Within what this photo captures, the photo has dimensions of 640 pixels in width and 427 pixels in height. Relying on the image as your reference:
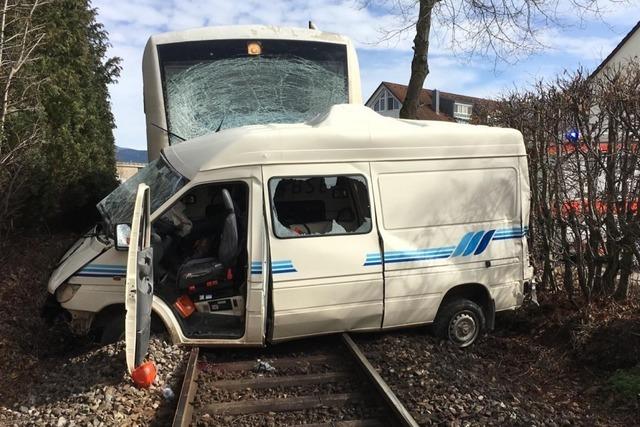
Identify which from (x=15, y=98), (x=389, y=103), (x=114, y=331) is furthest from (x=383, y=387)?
(x=389, y=103)

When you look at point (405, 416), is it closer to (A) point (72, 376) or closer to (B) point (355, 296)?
(B) point (355, 296)

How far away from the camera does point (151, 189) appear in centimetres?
561

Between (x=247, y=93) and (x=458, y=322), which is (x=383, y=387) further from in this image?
(x=247, y=93)

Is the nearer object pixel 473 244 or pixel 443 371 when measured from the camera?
pixel 443 371

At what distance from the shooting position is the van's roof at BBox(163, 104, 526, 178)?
5.25m

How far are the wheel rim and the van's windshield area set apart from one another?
309 cm

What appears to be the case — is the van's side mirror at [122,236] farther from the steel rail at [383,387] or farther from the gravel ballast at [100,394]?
the steel rail at [383,387]

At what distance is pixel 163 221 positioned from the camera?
5551mm

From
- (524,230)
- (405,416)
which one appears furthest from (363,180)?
(405,416)

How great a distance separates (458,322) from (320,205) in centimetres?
188

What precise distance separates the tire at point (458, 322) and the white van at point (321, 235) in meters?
0.01

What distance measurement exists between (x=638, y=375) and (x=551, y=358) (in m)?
0.89

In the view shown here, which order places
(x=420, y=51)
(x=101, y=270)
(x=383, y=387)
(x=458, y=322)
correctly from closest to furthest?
(x=383, y=387) < (x=101, y=270) < (x=458, y=322) < (x=420, y=51)

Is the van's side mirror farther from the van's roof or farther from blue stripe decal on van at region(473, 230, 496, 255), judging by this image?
blue stripe decal on van at region(473, 230, 496, 255)
